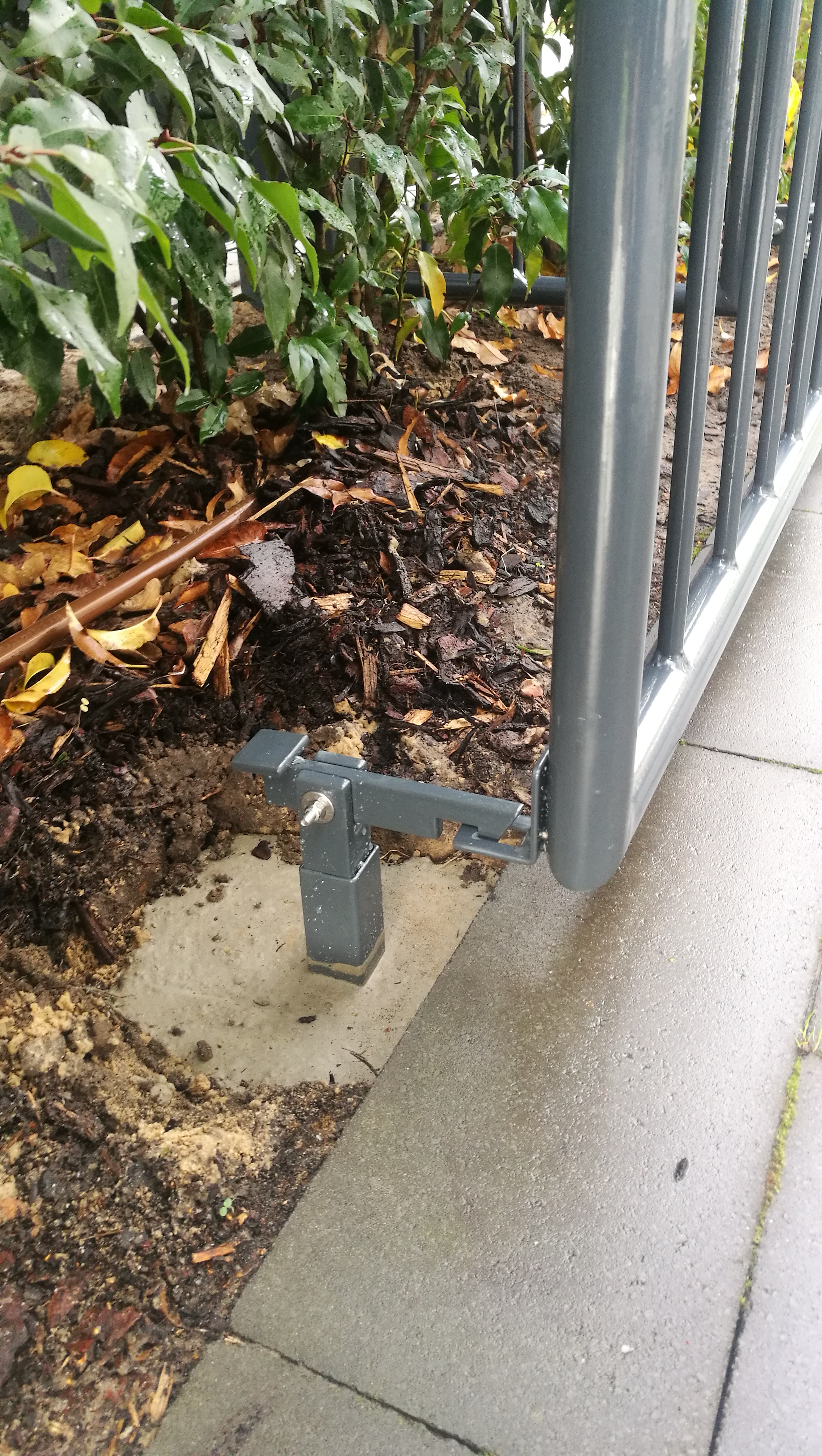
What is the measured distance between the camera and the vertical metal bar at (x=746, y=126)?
1418 millimetres

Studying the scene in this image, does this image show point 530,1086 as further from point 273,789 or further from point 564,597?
point 564,597

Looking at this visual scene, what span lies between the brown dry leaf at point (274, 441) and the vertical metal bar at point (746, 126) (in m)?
1.03

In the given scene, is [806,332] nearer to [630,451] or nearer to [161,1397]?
[630,451]

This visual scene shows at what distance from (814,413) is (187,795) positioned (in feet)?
5.86

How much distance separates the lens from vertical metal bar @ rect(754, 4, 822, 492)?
176cm

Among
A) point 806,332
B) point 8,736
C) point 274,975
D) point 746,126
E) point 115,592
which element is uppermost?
point 746,126

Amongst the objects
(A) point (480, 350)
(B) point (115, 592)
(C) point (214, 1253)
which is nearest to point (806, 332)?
(A) point (480, 350)

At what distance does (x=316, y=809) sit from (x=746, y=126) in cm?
115

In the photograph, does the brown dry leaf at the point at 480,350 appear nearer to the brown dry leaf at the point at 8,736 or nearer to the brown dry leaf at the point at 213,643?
the brown dry leaf at the point at 213,643

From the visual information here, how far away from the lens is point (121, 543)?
7.10 feet

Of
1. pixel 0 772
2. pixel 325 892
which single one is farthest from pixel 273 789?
pixel 0 772

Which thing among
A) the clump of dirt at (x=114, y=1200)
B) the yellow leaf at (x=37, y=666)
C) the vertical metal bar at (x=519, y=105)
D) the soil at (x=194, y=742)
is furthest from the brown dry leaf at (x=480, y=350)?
the clump of dirt at (x=114, y=1200)

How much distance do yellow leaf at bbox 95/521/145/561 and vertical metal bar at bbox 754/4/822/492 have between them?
128 cm

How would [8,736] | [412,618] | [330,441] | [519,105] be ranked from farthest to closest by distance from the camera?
[519,105] < [330,441] < [412,618] < [8,736]
